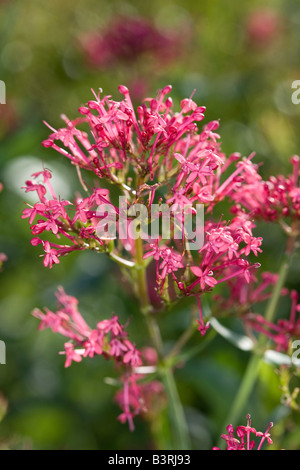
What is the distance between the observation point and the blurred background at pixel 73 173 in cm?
158

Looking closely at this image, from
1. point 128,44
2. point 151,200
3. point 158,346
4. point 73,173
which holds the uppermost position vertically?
point 128,44

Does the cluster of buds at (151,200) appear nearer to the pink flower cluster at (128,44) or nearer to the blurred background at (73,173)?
the blurred background at (73,173)

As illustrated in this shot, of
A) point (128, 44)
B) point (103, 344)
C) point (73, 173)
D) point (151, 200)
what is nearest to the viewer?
point (151, 200)

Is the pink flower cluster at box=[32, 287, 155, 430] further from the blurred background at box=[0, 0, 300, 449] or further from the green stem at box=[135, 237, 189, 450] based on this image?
the blurred background at box=[0, 0, 300, 449]

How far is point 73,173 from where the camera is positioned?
196 cm

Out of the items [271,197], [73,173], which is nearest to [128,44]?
[73,173]

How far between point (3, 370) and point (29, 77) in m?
1.44

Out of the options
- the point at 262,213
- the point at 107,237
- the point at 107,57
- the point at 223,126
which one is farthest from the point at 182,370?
the point at 107,57

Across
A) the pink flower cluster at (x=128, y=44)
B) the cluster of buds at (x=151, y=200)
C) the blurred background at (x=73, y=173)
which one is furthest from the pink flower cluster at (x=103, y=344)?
the pink flower cluster at (x=128, y=44)

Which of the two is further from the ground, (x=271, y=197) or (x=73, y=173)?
(x=73, y=173)

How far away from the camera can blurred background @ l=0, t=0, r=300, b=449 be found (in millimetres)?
1584

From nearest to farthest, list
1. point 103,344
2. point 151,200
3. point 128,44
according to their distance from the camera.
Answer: point 151,200 < point 103,344 < point 128,44

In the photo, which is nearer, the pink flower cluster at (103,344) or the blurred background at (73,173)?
the pink flower cluster at (103,344)

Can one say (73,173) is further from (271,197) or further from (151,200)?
(151,200)
